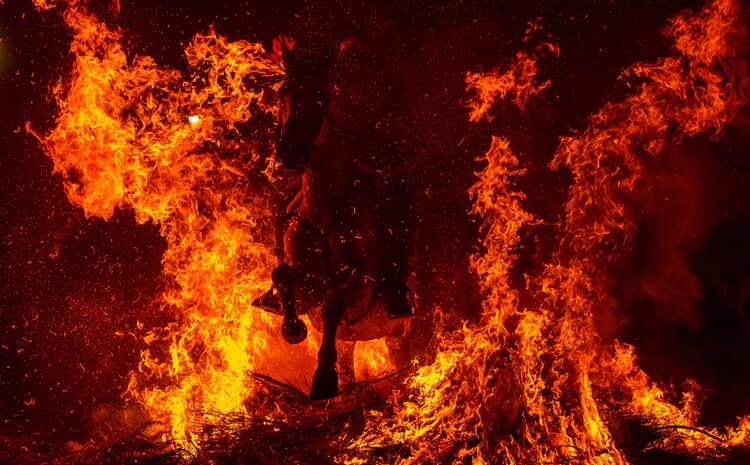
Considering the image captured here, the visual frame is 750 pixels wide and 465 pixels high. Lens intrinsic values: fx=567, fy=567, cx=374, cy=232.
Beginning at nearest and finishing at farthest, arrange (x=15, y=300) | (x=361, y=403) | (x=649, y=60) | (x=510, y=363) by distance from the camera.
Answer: (x=510, y=363), (x=361, y=403), (x=649, y=60), (x=15, y=300)

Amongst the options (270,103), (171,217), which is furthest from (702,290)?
(171,217)

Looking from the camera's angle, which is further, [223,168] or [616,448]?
A: [223,168]

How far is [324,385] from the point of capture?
4625mm

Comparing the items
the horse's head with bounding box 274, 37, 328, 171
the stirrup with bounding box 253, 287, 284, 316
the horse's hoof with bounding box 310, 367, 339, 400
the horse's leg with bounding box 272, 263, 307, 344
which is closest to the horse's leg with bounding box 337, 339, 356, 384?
the stirrup with bounding box 253, 287, 284, 316

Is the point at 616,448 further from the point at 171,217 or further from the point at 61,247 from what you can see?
the point at 61,247

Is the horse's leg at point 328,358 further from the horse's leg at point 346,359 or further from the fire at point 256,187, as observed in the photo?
the fire at point 256,187

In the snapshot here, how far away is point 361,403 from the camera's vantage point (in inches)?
225

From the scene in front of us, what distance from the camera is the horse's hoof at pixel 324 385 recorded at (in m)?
4.61

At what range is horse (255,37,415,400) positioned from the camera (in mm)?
4668

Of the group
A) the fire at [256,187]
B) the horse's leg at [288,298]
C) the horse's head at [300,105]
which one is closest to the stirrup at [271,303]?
the horse's leg at [288,298]

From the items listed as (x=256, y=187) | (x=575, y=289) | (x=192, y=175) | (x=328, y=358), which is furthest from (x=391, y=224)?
(x=192, y=175)

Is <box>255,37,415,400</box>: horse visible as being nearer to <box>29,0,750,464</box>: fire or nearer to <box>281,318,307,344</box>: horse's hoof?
<box>281,318,307,344</box>: horse's hoof

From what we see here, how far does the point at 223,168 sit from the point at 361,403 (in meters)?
3.25

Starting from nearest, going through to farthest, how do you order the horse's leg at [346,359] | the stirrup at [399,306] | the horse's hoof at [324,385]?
the horse's hoof at [324,385] < the stirrup at [399,306] < the horse's leg at [346,359]
